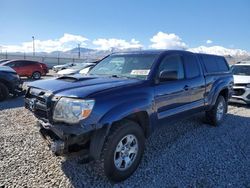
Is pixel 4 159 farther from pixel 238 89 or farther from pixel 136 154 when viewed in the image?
pixel 238 89

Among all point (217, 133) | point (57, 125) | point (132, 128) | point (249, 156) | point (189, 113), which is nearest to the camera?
point (57, 125)

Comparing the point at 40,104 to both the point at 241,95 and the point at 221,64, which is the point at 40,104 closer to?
the point at 221,64

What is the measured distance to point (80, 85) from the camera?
3.44 metres

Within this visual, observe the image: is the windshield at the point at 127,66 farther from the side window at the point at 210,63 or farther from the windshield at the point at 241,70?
the windshield at the point at 241,70

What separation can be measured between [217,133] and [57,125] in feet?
13.0

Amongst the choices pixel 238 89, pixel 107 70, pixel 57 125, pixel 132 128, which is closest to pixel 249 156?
pixel 132 128

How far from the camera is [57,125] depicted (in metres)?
3.07

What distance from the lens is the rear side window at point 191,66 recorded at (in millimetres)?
4945

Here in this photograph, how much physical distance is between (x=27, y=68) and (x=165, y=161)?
57.2 feet

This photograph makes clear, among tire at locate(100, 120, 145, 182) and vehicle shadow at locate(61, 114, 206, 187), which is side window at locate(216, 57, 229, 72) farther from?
tire at locate(100, 120, 145, 182)

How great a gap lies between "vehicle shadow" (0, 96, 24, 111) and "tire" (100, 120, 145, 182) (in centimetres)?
577

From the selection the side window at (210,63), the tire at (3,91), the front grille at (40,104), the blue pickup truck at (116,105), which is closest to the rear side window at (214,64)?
the side window at (210,63)

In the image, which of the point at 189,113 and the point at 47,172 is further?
the point at 189,113

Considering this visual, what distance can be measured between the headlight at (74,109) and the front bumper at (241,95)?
23.1 feet
